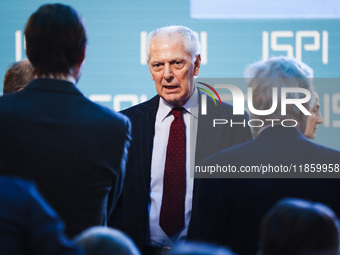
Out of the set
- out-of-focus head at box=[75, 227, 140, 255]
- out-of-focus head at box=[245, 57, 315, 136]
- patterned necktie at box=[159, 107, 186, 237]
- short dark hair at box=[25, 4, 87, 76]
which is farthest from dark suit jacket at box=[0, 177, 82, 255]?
patterned necktie at box=[159, 107, 186, 237]

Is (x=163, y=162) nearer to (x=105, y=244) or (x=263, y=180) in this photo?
(x=263, y=180)

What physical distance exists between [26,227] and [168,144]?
161 centimetres

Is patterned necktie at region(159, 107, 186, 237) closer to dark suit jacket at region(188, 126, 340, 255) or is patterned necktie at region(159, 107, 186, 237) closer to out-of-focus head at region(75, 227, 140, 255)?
dark suit jacket at region(188, 126, 340, 255)

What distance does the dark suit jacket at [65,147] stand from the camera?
1.58 m

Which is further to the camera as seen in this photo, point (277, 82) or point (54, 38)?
point (277, 82)

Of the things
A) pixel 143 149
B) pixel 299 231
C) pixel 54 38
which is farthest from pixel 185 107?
pixel 299 231

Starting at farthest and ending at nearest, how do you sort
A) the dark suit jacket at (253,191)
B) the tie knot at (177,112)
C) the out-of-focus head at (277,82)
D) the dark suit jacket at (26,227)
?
1. the tie knot at (177,112)
2. the out-of-focus head at (277,82)
3. the dark suit jacket at (253,191)
4. the dark suit jacket at (26,227)

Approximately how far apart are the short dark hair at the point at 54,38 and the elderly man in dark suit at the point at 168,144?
1032mm

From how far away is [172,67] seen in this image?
293cm

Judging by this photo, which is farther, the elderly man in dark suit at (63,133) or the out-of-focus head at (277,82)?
the out-of-focus head at (277,82)

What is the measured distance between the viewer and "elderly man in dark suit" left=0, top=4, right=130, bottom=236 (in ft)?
5.21

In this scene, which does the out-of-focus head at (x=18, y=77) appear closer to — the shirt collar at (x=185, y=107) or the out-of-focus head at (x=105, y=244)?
the shirt collar at (x=185, y=107)

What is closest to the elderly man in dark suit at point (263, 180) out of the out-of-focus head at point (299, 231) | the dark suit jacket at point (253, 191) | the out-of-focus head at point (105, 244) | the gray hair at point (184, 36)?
the dark suit jacket at point (253, 191)

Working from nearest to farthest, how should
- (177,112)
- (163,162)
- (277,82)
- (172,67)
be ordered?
(277,82) → (163,162) → (177,112) → (172,67)
